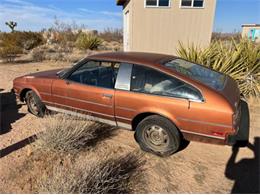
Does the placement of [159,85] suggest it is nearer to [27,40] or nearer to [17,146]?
[17,146]

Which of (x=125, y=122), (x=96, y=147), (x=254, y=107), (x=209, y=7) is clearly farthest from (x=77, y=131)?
(x=209, y=7)

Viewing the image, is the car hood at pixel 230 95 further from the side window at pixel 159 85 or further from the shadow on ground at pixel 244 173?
the shadow on ground at pixel 244 173

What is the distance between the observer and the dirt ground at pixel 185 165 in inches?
109

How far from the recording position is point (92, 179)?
255cm

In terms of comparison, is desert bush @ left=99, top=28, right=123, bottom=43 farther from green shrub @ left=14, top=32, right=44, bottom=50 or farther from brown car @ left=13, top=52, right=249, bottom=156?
brown car @ left=13, top=52, right=249, bottom=156

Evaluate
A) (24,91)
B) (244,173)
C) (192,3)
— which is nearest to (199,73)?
(244,173)

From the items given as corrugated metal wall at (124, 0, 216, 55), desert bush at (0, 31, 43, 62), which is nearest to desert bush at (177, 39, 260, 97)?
corrugated metal wall at (124, 0, 216, 55)

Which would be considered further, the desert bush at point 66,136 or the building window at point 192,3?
the building window at point 192,3

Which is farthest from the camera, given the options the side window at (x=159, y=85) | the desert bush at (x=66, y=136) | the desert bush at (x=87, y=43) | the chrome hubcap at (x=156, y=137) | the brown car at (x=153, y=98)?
the desert bush at (x=87, y=43)

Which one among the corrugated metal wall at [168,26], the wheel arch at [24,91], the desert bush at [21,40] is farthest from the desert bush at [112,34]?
the wheel arch at [24,91]

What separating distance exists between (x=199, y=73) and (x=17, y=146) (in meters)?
3.24

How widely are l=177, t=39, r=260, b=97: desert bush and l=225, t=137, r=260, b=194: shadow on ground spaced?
2.42 meters

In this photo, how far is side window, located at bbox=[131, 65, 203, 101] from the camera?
10.0ft

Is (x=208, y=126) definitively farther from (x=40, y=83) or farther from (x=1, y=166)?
(x=40, y=83)
